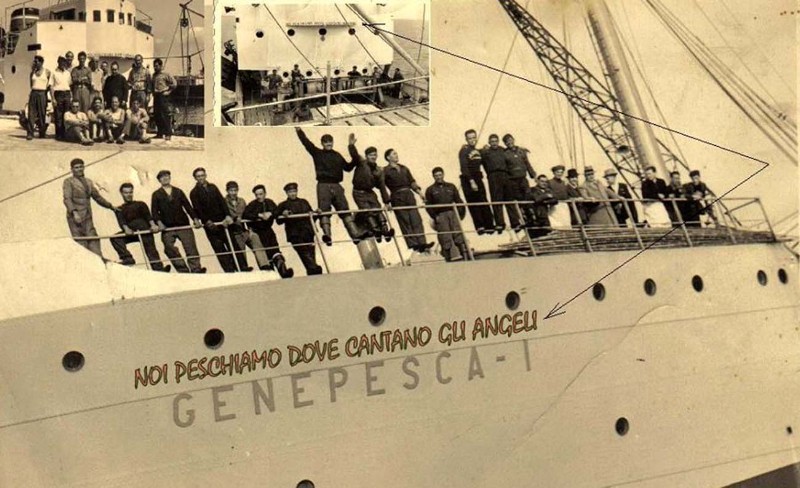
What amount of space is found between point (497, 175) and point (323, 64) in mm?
1161

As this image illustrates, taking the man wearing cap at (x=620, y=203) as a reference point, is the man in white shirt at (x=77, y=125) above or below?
above

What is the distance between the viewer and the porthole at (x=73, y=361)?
4.32 metres

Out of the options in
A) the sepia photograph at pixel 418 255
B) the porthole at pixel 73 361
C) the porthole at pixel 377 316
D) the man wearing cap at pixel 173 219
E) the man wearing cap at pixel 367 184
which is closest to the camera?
the porthole at pixel 73 361

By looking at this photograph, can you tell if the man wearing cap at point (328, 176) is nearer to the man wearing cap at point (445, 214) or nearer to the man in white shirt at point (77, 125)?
the man wearing cap at point (445, 214)

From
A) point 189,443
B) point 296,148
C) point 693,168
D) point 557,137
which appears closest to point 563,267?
point 557,137

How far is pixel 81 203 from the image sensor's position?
4582 mm

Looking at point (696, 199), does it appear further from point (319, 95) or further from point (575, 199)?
point (319, 95)

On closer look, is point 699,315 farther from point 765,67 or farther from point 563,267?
point 765,67

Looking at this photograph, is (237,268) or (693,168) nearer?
(237,268)

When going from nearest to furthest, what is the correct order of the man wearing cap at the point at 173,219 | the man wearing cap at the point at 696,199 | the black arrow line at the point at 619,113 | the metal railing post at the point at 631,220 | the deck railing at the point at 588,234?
the man wearing cap at the point at 173,219, the deck railing at the point at 588,234, the black arrow line at the point at 619,113, the metal railing post at the point at 631,220, the man wearing cap at the point at 696,199

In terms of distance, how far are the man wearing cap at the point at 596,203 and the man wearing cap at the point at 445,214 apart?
2.74 feet

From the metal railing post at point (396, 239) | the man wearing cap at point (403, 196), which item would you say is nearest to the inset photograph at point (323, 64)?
the man wearing cap at point (403, 196)

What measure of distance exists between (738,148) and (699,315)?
1088 millimetres

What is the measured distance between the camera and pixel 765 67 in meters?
5.87
